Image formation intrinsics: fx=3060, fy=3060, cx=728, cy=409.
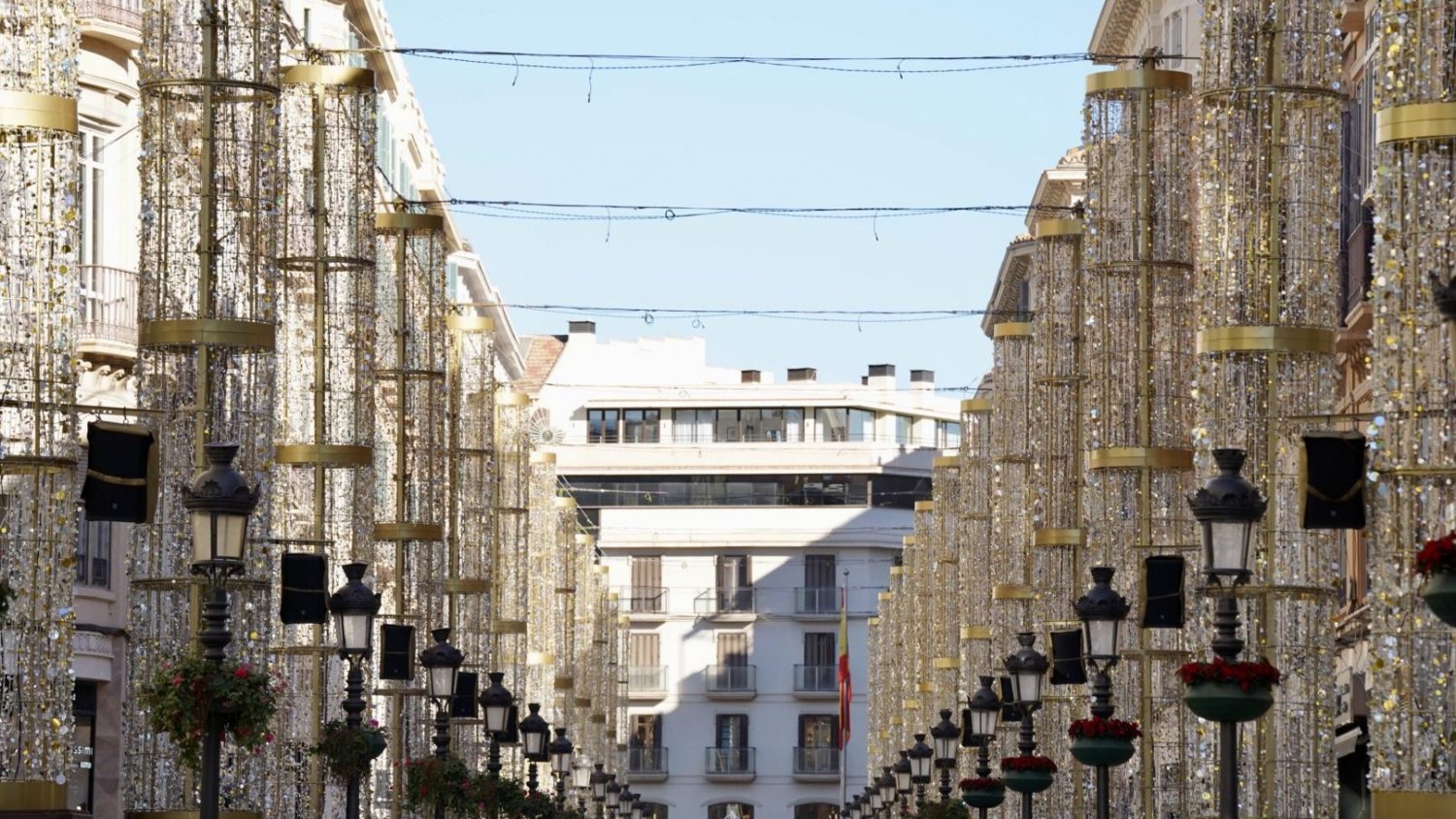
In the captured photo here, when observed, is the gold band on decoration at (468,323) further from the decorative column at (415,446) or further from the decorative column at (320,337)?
the decorative column at (320,337)

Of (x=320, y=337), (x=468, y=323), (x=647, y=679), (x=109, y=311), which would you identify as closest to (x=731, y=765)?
(x=647, y=679)

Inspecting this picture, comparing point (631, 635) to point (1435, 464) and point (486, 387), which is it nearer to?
point (486, 387)

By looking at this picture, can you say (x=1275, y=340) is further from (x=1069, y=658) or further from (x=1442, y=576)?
(x=1442, y=576)

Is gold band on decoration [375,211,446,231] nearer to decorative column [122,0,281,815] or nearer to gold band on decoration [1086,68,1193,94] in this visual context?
Answer: gold band on decoration [1086,68,1193,94]

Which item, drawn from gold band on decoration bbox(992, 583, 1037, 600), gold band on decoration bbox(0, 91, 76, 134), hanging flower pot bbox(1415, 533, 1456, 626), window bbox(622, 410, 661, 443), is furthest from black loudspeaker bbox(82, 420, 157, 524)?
window bbox(622, 410, 661, 443)

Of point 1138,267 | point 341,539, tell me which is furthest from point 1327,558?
point 341,539

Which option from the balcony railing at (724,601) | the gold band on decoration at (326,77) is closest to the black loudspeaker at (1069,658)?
the gold band on decoration at (326,77)

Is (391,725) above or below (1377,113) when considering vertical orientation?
below

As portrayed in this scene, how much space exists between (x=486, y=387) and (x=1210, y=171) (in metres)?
23.1

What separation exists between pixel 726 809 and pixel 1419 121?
350 feet

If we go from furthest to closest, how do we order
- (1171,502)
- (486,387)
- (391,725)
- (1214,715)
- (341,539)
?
(486,387)
(391,725)
(341,539)
(1171,502)
(1214,715)

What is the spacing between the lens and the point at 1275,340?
24.6 m

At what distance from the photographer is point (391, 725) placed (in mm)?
37969

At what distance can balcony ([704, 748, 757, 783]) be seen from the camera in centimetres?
12250
